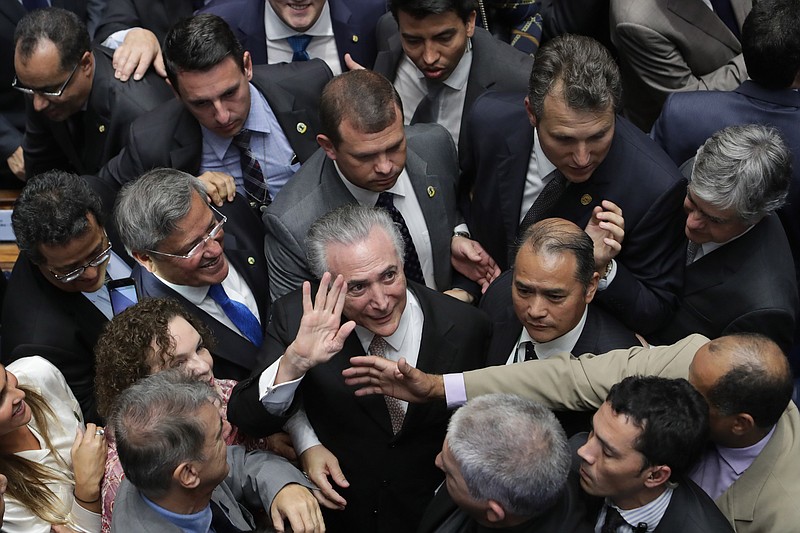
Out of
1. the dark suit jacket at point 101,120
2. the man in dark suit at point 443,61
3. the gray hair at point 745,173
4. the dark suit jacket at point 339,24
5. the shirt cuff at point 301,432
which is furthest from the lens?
the dark suit jacket at point 339,24

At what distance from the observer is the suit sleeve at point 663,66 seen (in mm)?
4363

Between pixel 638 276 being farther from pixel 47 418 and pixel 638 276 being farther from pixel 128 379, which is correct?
pixel 47 418

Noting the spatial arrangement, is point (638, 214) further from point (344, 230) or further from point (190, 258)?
point (190, 258)

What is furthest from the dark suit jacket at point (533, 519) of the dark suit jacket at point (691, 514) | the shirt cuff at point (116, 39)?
the shirt cuff at point (116, 39)

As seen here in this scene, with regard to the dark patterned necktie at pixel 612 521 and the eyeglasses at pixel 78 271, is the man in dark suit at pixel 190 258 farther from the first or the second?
the dark patterned necktie at pixel 612 521

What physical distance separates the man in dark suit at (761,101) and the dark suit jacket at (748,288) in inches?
17.4

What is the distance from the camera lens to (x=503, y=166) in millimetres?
3898

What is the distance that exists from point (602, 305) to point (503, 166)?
29.1 inches

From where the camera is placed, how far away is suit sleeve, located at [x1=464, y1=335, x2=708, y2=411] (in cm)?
317

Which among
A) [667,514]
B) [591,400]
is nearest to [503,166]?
[591,400]

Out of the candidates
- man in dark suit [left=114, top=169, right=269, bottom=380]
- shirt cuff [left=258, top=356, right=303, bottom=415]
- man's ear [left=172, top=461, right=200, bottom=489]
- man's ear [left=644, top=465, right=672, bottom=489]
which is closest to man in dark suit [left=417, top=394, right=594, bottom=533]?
man's ear [left=644, top=465, right=672, bottom=489]

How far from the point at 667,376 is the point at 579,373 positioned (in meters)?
Answer: 0.30

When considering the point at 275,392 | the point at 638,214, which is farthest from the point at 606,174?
the point at 275,392

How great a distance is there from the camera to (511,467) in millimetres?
2740
